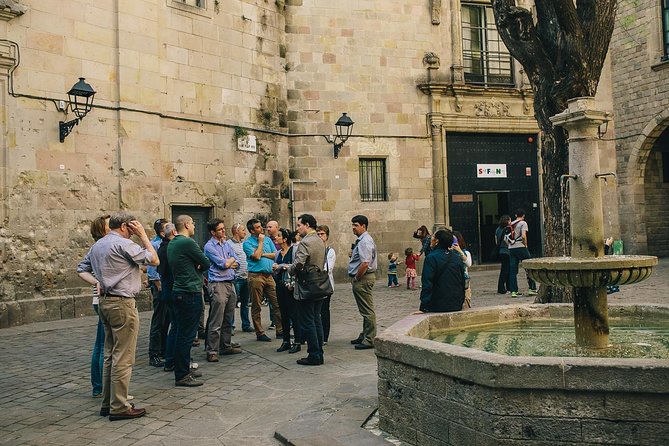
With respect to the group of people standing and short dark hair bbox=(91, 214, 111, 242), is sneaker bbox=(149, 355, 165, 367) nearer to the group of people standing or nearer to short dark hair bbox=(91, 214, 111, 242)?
the group of people standing

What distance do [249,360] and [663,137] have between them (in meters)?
19.2

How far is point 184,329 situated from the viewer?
272 inches

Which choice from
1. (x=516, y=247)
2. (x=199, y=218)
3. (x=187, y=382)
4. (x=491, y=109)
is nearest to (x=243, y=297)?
(x=187, y=382)

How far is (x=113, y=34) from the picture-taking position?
13164mm

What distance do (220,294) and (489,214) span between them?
13184 millimetres

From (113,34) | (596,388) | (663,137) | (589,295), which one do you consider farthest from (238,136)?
(663,137)

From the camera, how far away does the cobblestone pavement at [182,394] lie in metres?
5.38

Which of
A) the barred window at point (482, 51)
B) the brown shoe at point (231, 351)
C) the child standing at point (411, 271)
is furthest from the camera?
the barred window at point (482, 51)

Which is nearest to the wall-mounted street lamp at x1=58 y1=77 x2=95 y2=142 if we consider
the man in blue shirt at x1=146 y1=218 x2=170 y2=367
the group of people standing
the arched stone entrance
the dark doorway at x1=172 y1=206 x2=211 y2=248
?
Answer: the dark doorway at x1=172 y1=206 x2=211 y2=248

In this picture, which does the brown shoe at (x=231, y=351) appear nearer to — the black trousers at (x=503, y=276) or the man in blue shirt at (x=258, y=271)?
the man in blue shirt at (x=258, y=271)

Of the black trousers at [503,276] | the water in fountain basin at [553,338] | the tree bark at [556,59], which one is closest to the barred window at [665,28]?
the black trousers at [503,276]

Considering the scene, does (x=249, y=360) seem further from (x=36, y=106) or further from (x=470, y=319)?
(x=36, y=106)

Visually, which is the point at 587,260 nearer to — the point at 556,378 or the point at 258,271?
the point at 556,378

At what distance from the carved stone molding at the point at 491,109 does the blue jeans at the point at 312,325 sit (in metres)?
12.9
